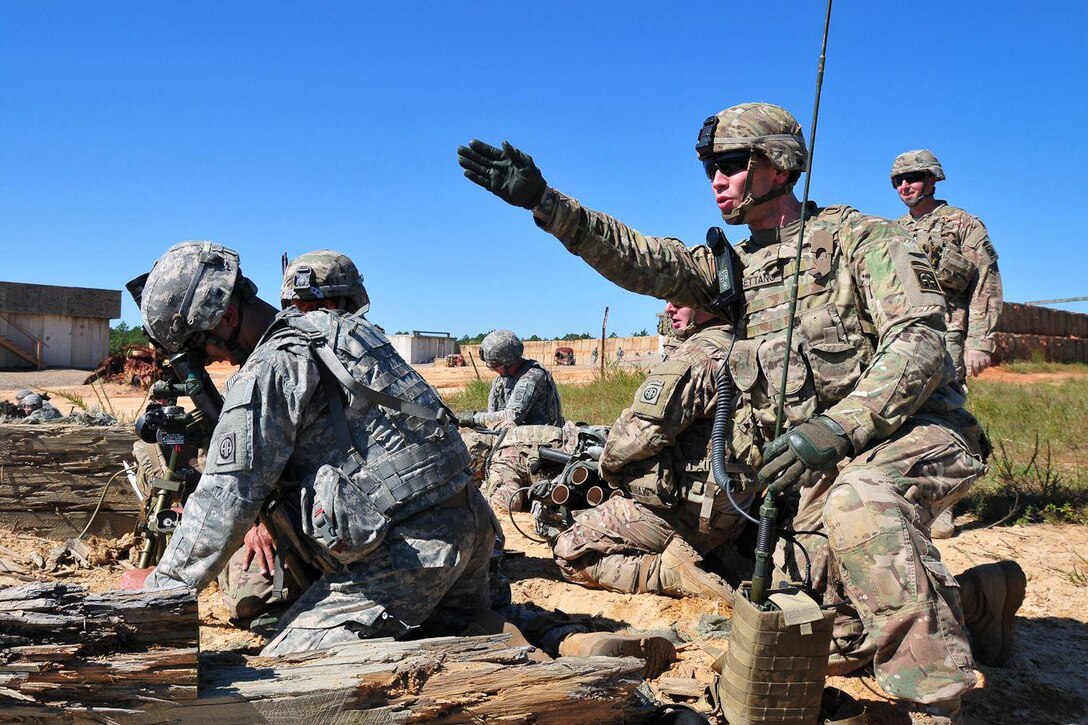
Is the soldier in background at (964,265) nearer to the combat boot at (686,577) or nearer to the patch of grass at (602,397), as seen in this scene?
the combat boot at (686,577)

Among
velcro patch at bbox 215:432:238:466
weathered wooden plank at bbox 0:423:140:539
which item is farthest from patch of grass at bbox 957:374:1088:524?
weathered wooden plank at bbox 0:423:140:539

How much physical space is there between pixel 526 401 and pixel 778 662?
19.7 ft

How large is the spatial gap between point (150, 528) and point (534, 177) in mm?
2206

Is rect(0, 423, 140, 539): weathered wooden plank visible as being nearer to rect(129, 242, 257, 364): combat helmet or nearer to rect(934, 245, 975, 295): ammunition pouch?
rect(129, 242, 257, 364): combat helmet

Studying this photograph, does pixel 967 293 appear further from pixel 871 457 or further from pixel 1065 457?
pixel 871 457

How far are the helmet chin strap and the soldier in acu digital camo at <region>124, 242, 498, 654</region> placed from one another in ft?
5.09

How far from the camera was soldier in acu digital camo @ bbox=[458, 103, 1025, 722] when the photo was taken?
2.71m

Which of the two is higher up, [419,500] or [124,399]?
[419,500]

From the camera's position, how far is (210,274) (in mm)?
3188

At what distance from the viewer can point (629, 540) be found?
489 centimetres

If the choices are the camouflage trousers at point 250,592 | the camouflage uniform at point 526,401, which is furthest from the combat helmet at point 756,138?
the camouflage uniform at point 526,401

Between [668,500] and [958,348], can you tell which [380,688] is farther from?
[958,348]

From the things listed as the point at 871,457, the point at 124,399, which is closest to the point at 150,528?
the point at 871,457

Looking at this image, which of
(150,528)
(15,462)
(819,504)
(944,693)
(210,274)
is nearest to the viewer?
(944,693)
